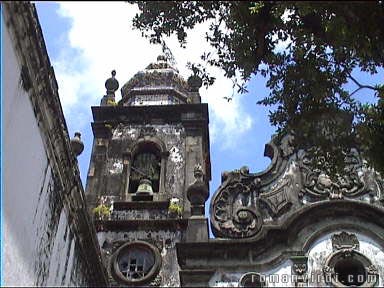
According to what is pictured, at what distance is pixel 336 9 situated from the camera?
650 cm

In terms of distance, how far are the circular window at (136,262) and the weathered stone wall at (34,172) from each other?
4403 mm

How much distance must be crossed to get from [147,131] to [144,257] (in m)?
3.78

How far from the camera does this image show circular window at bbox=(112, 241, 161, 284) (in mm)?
13289

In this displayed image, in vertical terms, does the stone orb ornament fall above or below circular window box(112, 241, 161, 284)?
above

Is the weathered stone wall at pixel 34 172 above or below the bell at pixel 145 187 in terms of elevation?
below

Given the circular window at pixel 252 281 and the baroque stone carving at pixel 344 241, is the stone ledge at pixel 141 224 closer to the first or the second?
the circular window at pixel 252 281

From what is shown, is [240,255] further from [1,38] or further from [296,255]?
[1,38]

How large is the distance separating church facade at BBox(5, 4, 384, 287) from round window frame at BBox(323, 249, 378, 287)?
17mm

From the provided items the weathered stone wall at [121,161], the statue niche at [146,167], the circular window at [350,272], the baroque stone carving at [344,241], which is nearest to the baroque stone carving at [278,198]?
the baroque stone carving at [344,241]

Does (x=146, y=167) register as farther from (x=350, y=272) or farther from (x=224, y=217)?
(x=350, y=272)

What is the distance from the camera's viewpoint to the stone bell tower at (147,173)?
1352cm

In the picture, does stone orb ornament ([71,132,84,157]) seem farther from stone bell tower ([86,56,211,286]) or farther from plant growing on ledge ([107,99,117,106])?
plant growing on ledge ([107,99,117,106])

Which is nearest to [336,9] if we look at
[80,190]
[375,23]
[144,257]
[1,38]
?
[375,23]

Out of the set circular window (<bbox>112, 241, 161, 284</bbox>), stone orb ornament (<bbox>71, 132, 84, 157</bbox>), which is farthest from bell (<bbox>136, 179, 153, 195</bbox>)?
stone orb ornament (<bbox>71, 132, 84, 157</bbox>)
